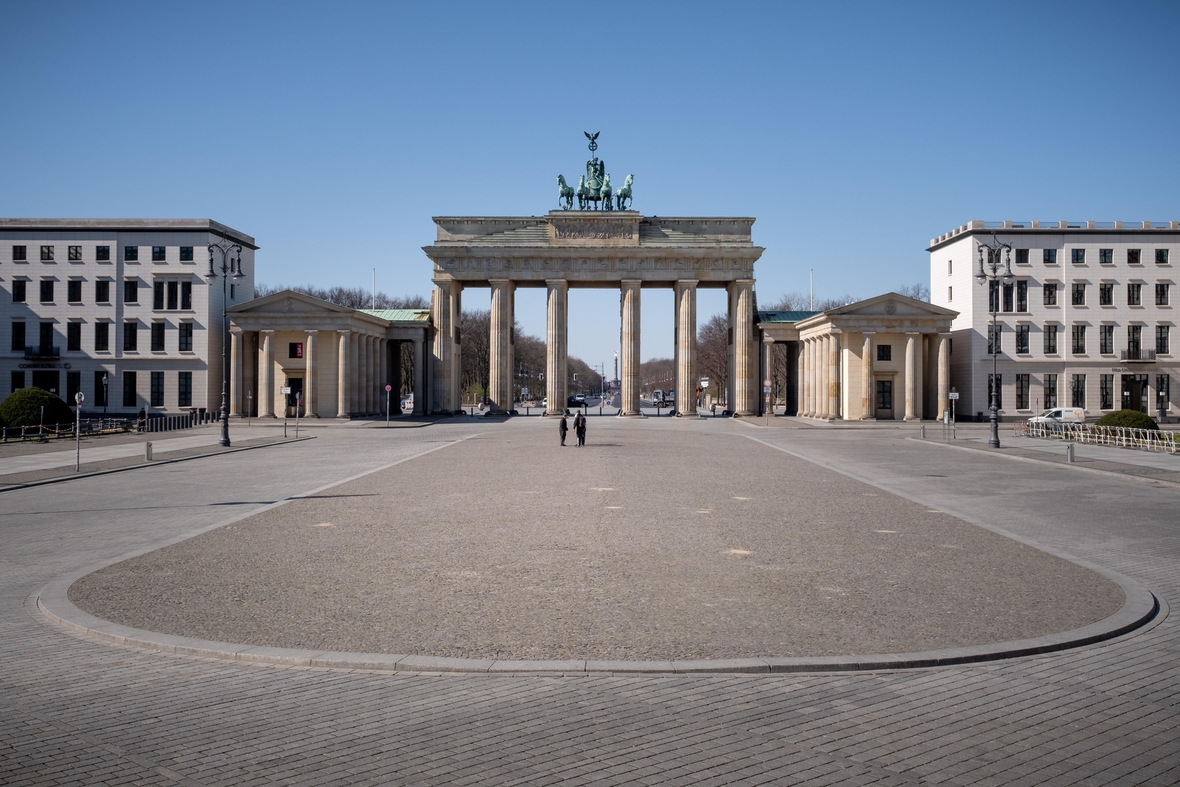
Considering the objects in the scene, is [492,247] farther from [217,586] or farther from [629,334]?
[217,586]

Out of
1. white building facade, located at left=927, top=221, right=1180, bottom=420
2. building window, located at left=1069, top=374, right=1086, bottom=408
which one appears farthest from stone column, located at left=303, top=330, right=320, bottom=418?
building window, located at left=1069, top=374, right=1086, bottom=408

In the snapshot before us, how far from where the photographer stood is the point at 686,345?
250 feet

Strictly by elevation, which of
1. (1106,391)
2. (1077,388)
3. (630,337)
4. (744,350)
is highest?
(630,337)

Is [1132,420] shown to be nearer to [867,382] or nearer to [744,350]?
[867,382]

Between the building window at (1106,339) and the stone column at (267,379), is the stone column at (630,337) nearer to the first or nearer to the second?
the stone column at (267,379)

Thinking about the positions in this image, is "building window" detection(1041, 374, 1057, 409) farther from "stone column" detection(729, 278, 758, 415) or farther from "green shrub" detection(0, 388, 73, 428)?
"green shrub" detection(0, 388, 73, 428)

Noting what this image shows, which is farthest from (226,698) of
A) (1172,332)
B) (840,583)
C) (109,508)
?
(1172,332)

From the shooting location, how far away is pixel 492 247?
7425cm

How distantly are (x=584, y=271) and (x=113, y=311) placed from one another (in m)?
39.1

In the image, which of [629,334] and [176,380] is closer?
[176,380]

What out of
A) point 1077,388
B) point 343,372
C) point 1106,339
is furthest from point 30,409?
point 1106,339

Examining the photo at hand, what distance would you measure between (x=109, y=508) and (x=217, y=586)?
9760 mm

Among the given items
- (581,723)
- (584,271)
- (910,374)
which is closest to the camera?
(581,723)

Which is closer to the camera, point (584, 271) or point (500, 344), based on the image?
point (584, 271)
